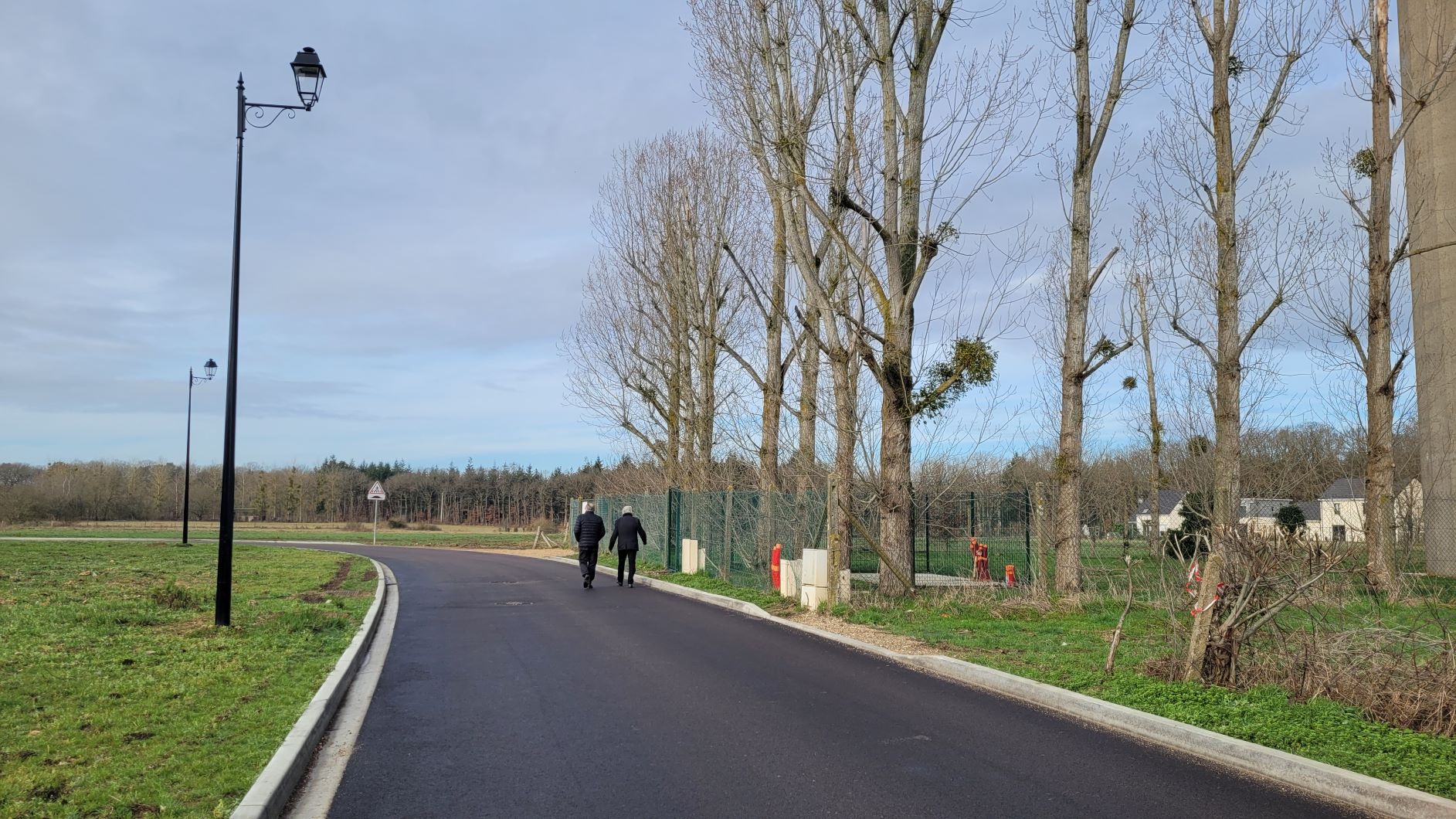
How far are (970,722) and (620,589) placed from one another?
43.0 ft

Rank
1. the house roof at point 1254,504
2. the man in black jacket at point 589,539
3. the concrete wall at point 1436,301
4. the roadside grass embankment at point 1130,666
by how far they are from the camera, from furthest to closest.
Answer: the concrete wall at point 1436,301, the man in black jacket at point 589,539, the house roof at point 1254,504, the roadside grass embankment at point 1130,666

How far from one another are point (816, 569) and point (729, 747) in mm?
8900

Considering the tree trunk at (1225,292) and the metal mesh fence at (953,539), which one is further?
the metal mesh fence at (953,539)

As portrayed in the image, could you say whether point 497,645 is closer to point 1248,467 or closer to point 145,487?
point 1248,467

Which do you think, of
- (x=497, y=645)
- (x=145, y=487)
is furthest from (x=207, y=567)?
(x=145, y=487)

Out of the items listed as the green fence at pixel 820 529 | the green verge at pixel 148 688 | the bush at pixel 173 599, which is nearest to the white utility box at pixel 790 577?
the green fence at pixel 820 529

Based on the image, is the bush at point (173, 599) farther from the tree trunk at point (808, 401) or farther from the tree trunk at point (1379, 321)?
the tree trunk at point (1379, 321)

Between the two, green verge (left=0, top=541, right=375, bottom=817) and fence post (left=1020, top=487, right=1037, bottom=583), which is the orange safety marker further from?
green verge (left=0, top=541, right=375, bottom=817)

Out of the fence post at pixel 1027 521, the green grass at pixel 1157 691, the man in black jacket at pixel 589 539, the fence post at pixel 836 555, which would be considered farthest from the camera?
the man in black jacket at pixel 589 539

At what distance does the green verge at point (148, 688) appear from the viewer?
5469 millimetres

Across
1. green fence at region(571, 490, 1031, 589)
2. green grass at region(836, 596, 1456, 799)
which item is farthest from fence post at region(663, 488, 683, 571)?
green grass at region(836, 596, 1456, 799)

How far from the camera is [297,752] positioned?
20.1 ft

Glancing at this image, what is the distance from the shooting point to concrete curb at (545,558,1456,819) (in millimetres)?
5320

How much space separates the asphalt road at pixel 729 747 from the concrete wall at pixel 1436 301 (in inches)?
690
